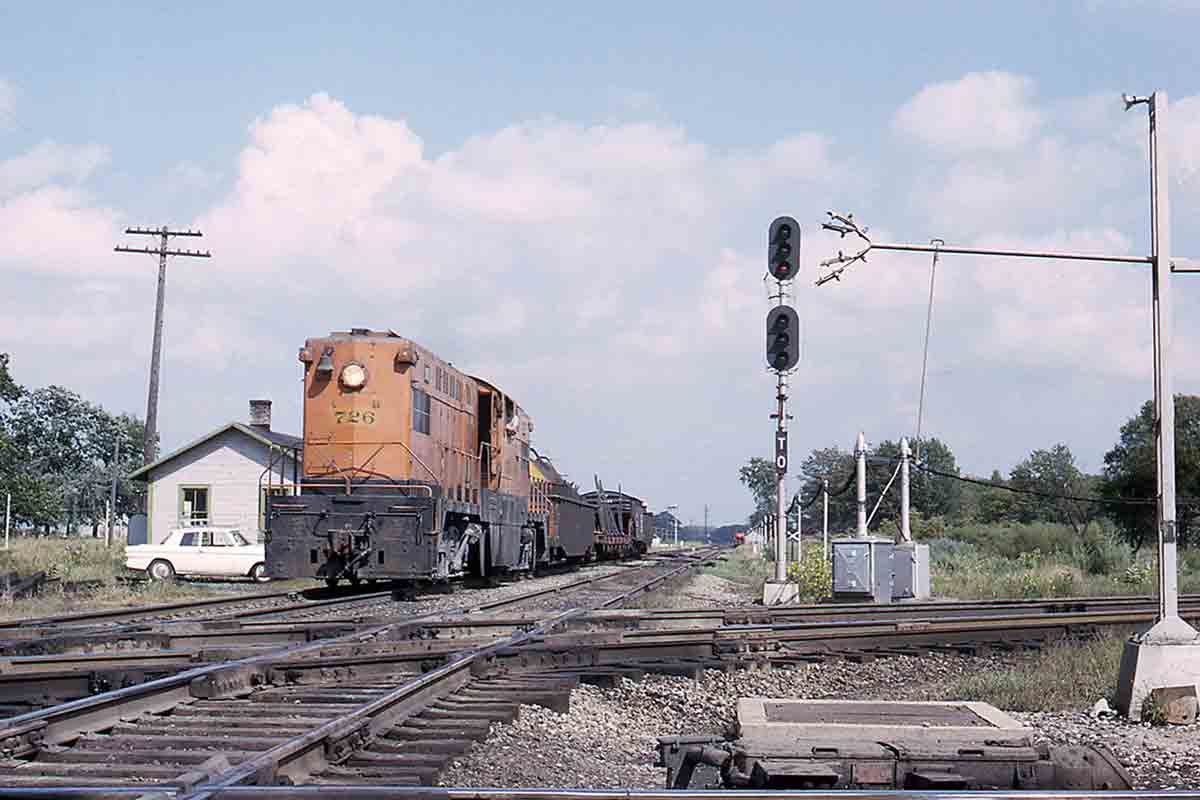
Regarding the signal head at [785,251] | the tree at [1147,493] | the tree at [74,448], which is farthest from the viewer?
the tree at [74,448]

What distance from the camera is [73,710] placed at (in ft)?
22.5

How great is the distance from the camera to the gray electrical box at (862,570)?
18500 millimetres

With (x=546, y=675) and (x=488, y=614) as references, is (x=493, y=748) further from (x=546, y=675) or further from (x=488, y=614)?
(x=488, y=614)

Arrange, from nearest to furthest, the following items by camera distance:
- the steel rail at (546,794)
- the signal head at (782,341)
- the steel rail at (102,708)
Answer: the steel rail at (546,794)
the steel rail at (102,708)
the signal head at (782,341)

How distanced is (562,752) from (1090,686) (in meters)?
4.76

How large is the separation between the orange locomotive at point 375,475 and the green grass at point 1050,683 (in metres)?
9.58

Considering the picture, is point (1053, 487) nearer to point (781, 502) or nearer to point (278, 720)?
point (781, 502)

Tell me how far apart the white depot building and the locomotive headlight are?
19.7 metres

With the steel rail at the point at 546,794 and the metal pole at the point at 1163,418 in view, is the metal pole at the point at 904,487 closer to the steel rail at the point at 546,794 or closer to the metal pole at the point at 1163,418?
the metal pole at the point at 1163,418

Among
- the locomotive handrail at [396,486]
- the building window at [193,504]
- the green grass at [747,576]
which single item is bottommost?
the green grass at [747,576]

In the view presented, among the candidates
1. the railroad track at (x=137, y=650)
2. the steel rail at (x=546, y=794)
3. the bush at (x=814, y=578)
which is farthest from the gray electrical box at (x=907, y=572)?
the steel rail at (x=546, y=794)

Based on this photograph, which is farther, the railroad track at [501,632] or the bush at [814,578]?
the bush at [814,578]

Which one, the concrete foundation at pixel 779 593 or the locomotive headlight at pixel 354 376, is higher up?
the locomotive headlight at pixel 354 376

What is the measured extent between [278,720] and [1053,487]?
74.6m
